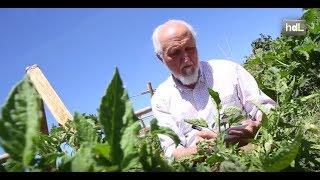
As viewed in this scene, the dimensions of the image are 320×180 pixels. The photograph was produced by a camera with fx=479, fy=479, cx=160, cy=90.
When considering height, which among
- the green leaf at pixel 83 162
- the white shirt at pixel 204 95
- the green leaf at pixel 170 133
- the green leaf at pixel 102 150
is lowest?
the green leaf at pixel 83 162

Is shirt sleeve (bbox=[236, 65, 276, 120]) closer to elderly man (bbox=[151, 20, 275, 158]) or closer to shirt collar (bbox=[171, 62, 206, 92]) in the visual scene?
elderly man (bbox=[151, 20, 275, 158])

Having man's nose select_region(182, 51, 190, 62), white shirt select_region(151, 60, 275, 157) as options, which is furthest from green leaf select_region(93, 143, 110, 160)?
man's nose select_region(182, 51, 190, 62)

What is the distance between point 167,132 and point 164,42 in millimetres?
2433

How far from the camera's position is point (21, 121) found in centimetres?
63

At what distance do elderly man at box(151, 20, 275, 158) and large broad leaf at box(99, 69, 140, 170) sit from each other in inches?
80.4

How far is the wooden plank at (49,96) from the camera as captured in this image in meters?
4.20

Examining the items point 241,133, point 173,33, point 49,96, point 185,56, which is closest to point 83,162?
point 241,133

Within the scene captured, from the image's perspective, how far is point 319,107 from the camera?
3799 millimetres

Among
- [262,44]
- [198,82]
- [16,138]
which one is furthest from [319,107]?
[262,44]

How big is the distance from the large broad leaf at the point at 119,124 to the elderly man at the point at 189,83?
204 centimetres

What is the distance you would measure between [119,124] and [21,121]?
0.46ft

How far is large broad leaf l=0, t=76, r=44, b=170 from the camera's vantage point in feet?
2.02

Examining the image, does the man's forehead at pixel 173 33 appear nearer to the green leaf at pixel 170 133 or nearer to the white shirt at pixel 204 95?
the white shirt at pixel 204 95

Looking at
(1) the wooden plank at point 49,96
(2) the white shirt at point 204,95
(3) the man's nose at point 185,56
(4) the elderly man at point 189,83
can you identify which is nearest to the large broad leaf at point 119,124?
(2) the white shirt at point 204,95
